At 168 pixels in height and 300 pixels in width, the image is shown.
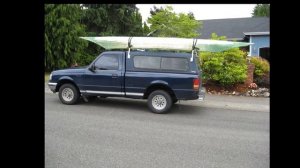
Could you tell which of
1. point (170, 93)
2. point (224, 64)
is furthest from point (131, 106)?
point (224, 64)

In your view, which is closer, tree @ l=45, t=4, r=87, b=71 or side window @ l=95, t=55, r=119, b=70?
side window @ l=95, t=55, r=119, b=70

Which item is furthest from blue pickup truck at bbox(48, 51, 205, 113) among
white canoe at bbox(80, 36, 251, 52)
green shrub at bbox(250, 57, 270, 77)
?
green shrub at bbox(250, 57, 270, 77)

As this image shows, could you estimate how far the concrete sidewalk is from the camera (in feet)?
36.1

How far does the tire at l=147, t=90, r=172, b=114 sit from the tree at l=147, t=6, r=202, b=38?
389 inches

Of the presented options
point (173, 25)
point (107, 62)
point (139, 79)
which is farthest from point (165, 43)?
point (173, 25)

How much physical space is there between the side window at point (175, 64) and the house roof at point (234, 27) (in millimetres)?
17751

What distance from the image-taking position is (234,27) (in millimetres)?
31203

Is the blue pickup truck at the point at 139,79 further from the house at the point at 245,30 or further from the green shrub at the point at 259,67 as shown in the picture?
the house at the point at 245,30

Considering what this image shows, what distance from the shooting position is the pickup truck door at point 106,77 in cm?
977

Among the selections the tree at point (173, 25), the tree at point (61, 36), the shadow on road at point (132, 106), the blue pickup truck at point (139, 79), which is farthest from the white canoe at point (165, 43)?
the tree at point (61, 36)

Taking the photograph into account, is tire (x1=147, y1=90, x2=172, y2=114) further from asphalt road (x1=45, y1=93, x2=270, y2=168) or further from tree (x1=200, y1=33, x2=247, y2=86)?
tree (x1=200, y1=33, x2=247, y2=86)
